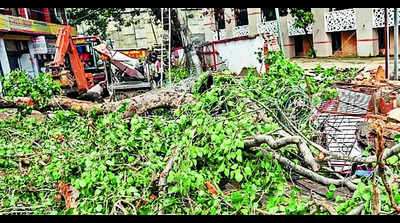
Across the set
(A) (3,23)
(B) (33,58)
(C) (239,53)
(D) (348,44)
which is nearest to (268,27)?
(D) (348,44)

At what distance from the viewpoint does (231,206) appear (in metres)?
2.21

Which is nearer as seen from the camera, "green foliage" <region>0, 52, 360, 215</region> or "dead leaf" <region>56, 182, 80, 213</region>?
"green foliage" <region>0, 52, 360, 215</region>

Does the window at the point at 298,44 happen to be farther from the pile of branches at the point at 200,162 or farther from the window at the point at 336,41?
the pile of branches at the point at 200,162

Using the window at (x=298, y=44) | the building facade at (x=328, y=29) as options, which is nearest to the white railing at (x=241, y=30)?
the building facade at (x=328, y=29)

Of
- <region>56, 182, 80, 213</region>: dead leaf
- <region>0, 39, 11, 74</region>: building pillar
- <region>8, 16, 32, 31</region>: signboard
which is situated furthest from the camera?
<region>0, 39, 11, 74</region>: building pillar

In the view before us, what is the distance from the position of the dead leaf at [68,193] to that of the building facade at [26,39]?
13.3 meters

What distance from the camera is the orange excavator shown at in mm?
9227

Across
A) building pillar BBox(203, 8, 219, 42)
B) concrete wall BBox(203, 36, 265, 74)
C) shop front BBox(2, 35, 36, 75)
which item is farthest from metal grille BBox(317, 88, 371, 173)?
building pillar BBox(203, 8, 219, 42)

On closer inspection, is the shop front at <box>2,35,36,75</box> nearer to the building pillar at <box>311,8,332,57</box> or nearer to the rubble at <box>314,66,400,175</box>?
the rubble at <box>314,66,400,175</box>

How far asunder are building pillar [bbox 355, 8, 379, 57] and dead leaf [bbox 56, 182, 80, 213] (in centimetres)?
1632

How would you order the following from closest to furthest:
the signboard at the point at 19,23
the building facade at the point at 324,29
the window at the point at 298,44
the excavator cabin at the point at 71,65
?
the excavator cabin at the point at 71,65
the signboard at the point at 19,23
the building facade at the point at 324,29
the window at the point at 298,44

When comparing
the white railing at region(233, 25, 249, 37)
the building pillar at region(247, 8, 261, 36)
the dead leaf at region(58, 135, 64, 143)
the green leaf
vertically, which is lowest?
the dead leaf at region(58, 135, 64, 143)

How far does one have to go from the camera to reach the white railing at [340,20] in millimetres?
17047

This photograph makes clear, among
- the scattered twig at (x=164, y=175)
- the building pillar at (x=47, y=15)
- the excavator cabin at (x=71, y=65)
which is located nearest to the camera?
the scattered twig at (x=164, y=175)
